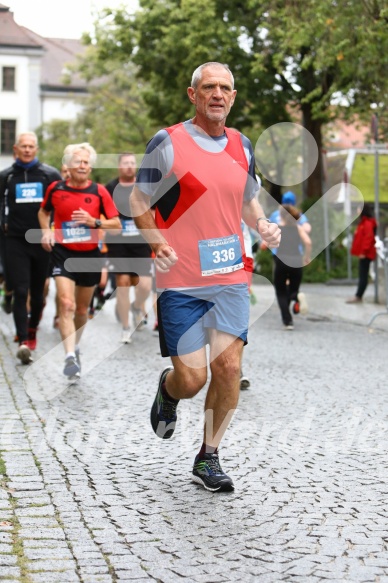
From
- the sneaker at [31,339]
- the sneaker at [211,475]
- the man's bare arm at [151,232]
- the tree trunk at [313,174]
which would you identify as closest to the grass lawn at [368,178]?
the tree trunk at [313,174]

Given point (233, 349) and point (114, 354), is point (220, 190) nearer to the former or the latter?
point (233, 349)

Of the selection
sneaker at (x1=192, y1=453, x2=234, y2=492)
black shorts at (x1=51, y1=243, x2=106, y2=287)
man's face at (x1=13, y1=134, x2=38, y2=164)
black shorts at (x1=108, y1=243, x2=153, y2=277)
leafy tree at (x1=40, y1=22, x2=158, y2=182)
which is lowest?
sneaker at (x1=192, y1=453, x2=234, y2=492)

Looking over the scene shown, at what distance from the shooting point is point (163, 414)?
6.08 metres

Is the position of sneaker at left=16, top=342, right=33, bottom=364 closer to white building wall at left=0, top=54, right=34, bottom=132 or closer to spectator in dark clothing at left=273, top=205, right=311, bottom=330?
spectator in dark clothing at left=273, top=205, right=311, bottom=330

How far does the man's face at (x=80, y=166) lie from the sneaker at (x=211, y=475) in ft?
15.3

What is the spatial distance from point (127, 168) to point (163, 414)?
7289mm

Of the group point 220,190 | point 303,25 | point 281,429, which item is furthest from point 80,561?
point 303,25

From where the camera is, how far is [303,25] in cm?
1877

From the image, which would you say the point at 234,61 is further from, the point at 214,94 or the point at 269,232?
the point at 269,232

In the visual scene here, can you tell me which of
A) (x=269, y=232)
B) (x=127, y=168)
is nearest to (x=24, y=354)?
(x=127, y=168)

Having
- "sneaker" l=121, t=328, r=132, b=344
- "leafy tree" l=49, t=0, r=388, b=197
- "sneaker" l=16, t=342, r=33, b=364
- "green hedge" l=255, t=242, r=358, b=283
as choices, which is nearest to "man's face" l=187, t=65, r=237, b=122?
"sneaker" l=16, t=342, r=33, b=364

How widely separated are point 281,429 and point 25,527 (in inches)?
116

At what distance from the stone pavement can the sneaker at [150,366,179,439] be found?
0.21 m

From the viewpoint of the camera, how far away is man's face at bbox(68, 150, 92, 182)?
9.95 meters
